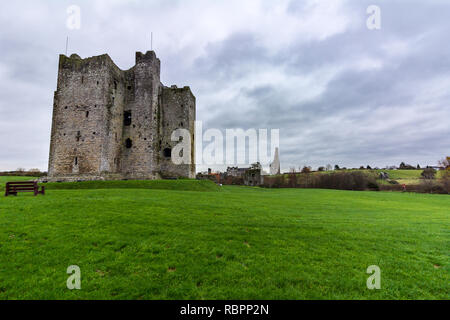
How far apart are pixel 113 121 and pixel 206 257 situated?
98.8 feet

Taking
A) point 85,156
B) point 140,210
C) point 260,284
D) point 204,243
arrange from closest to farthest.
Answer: point 260,284
point 204,243
point 140,210
point 85,156

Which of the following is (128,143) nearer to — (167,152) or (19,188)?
(167,152)

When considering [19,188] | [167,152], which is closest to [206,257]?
[19,188]

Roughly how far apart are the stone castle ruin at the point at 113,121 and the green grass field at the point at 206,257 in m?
21.2

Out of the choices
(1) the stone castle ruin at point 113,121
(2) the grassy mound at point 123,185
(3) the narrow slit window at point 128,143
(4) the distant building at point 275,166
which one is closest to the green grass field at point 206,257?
(2) the grassy mound at point 123,185

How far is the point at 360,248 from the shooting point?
6.70 m

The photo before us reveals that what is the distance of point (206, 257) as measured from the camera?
5.53m

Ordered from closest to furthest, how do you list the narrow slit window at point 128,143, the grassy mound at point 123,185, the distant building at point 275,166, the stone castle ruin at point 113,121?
the grassy mound at point 123,185 → the stone castle ruin at point 113,121 → the narrow slit window at point 128,143 → the distant building at point 275,166

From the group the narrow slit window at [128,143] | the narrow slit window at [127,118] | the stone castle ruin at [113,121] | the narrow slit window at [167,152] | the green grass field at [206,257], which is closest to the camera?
the green grass field at [206,257]

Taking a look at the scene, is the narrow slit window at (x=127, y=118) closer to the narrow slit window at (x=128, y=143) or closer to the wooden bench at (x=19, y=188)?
the narrow slit window at (x=128, y=143)

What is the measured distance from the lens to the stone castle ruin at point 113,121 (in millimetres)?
27984
